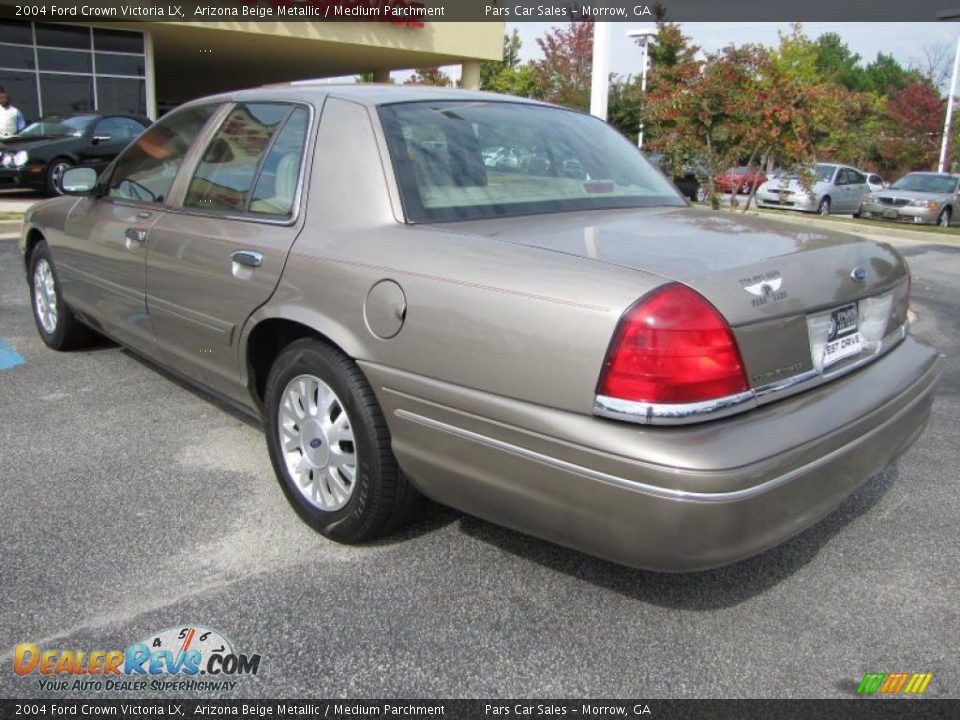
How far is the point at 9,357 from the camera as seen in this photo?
545 cm

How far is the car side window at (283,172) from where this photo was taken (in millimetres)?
3281

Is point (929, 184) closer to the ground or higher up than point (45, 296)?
higher up

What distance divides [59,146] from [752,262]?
14.8m

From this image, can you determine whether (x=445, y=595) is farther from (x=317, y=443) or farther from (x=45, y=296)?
(x=45, y=296)

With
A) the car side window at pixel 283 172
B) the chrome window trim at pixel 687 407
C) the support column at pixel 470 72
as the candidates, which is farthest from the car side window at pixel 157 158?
the support column at pixel 470 72

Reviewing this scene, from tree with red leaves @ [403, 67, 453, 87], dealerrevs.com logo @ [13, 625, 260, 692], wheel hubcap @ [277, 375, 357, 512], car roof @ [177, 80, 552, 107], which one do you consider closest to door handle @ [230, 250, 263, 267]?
wheel hubcap @ [277, 375, 357, 512]

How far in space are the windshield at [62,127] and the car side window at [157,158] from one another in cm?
1167

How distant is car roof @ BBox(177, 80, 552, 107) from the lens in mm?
3305

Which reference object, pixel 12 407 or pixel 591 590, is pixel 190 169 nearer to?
pixel 12 407

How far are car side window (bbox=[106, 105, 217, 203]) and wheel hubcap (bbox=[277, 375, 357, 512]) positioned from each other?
1.52 meters

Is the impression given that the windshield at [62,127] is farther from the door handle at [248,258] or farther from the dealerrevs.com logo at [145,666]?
the dealerrevs.com logo at [145,666]

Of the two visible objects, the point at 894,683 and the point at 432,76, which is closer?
the point at 894,683

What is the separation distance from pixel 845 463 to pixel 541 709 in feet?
3.88

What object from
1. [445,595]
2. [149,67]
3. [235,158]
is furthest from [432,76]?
[445,595]
